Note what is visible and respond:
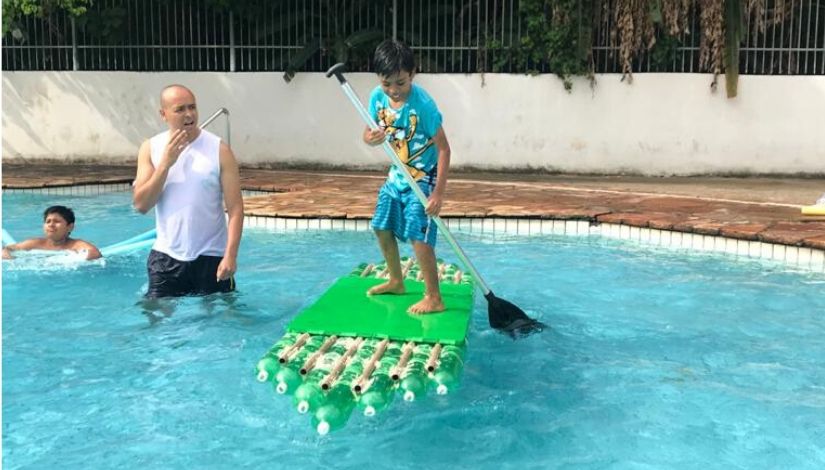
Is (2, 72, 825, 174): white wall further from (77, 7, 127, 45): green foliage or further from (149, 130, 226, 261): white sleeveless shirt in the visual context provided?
(149, 130, 226, 261): white sleeveless shirt

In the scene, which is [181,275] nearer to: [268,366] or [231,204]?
[231,204]

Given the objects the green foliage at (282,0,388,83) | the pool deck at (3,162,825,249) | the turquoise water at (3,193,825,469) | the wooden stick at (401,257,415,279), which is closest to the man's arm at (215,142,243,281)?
the turquoise water at (3,193,825,469)

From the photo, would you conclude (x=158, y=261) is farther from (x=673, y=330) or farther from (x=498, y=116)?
(x=498, y=116)

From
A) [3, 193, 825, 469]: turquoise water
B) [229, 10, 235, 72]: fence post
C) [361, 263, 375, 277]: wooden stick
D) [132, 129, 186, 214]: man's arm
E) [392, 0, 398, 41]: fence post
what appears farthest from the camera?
[229, 10, 235, 72]: fence post

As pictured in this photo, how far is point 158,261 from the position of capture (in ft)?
16.2

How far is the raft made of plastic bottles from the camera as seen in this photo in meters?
3.31

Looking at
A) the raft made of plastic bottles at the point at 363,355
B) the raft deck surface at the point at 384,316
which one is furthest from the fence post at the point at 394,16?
the raft made of plastic bottles at the point at 363,355

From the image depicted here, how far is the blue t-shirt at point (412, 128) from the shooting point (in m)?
4.33

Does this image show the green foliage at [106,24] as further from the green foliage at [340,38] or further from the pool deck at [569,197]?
the green foliage at [340,38]

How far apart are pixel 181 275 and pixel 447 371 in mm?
2042

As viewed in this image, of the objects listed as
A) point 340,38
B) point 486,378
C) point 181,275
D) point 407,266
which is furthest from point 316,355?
point 340,38

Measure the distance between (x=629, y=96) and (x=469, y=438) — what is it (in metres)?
10.1

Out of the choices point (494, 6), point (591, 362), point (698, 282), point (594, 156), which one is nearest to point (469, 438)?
point (591, 362)

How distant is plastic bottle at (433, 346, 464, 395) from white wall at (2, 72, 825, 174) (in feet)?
32.1
